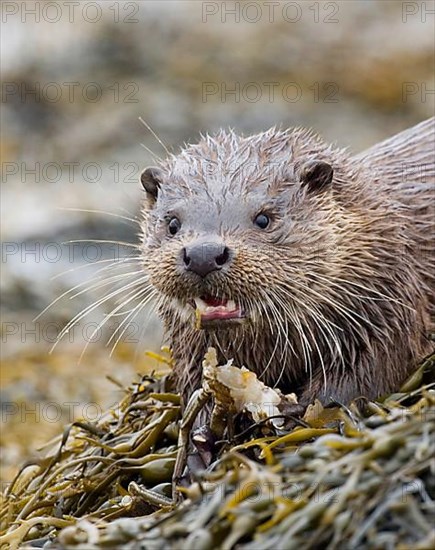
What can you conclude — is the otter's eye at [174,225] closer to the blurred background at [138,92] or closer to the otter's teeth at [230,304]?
the otter's teeth at [230,304]

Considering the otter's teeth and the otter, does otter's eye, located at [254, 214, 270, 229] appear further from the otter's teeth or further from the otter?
the otter's teeth

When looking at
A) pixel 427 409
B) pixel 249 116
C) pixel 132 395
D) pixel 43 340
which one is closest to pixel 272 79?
pixel 249 116

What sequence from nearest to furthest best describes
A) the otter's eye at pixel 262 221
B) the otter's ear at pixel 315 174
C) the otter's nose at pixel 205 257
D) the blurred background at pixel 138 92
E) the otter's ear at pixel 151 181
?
the otter's nose at pixel 205 257
the otter's eye at pixel 262 221
the otter's ear at pixel 315 174
the otter's ear at pixel 151 181
the blurred background at pixel 138 92

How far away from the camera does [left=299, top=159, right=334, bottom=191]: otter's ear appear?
10.7ft

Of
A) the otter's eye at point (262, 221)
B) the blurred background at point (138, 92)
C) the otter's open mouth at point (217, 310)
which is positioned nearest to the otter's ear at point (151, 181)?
the otter's eye at point (262, 221)

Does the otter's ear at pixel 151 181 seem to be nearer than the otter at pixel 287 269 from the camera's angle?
No

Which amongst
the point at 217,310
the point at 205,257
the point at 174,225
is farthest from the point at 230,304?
the point at 174,225

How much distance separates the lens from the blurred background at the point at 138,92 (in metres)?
7.41

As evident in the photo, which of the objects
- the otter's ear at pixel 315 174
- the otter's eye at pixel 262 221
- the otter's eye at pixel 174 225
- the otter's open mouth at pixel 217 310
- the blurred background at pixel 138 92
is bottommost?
the otter's open mouth at pixel 217 310

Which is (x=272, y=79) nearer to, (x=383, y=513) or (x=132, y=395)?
(x=132, y=395)

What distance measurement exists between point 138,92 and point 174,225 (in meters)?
6.14

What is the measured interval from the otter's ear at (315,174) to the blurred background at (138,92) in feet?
12.3

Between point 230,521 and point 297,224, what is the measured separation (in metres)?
1.23

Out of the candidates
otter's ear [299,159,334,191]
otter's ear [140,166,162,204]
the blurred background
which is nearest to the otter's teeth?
otter's ear [299,159,334,191]
